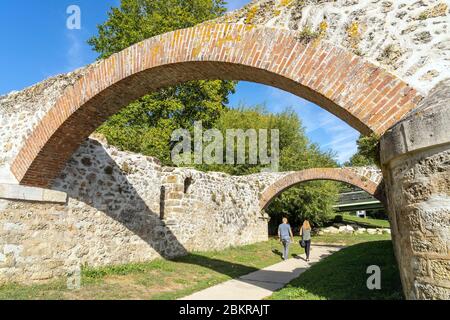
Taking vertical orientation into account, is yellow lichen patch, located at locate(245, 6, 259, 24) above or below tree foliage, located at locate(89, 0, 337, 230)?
below

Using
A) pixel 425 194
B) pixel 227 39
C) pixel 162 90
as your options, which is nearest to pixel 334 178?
pixel 162 90

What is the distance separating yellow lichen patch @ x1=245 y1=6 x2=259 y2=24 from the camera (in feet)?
15.3

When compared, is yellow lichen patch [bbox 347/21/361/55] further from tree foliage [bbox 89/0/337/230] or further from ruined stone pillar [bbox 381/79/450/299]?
tree foliage [bbox 89/0/337/230]

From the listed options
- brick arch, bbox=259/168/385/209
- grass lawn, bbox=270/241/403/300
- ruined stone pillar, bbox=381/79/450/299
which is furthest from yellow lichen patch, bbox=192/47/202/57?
brick arch, bbox=259/168/385/209

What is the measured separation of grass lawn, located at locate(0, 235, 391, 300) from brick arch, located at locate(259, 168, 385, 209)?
6297 mm

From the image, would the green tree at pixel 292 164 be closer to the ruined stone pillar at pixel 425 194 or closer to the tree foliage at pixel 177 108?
the tree foliage at pixel 177 108

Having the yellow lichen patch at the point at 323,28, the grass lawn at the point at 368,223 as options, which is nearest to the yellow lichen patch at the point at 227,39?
the yellow lichen patch at the point at 323,28

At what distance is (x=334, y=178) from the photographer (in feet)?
50.8

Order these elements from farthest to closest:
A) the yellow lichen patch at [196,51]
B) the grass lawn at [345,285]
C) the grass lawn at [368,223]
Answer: the grass lawn at [368,223] < the yellow lichen patch at [196,51] < the grass lawn at [345,285]

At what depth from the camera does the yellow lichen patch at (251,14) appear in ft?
15.3

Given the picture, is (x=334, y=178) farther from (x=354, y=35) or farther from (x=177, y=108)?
(x=354, y=35)

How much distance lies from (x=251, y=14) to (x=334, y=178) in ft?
39.4

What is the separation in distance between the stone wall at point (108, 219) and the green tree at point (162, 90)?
559 cm
